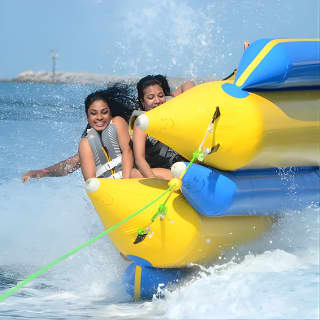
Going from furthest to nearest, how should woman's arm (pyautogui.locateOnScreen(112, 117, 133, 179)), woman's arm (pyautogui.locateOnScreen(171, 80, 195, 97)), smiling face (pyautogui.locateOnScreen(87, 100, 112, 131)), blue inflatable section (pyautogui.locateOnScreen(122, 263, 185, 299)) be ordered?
woman's arm (pyautogui.locateOnScreen(171, 80, 195, 97))
smiling face (pyautogui.locateOnScreen(87, 100, 112, 131))
woman's arm (pyautogui.locateOnScreen(112, 117, 133, 179))
blue inflatable section (pyautogui.locateOnScreen(122, 263, 185, 299))

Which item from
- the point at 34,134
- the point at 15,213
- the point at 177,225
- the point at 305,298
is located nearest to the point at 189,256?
the point at 177,225

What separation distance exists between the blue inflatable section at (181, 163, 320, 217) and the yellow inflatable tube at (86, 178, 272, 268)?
0.28 feet

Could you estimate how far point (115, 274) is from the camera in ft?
10.5

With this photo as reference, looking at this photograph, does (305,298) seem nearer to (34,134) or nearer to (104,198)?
(104,198)

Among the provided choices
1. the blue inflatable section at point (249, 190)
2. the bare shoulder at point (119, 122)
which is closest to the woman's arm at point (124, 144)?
the bare shoulder at point (119, 122)

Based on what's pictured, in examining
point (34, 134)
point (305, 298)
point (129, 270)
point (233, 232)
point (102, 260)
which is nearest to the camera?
point (305, 298)

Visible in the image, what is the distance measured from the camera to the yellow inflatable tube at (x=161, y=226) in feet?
8.65

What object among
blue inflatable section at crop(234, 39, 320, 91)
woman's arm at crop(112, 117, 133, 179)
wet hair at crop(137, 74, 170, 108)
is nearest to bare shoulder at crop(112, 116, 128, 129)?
woman's arm at crop(112, 117, 133, 179)

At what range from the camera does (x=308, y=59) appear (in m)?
2.56

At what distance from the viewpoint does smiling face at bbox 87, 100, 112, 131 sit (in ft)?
10.5

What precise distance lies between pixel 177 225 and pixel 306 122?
0.65 metres

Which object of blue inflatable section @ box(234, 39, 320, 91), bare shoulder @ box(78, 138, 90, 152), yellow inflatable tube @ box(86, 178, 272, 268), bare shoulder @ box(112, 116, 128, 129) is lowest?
yellow inflatable tube @ box(86, 178, 272, 268)

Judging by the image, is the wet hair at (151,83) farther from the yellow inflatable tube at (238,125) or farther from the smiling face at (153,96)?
the yellow inflatable tube at (238,125)

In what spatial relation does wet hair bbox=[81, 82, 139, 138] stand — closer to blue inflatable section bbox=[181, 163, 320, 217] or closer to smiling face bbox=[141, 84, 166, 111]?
smiling face bbox=[141, 84, 166, 111]
